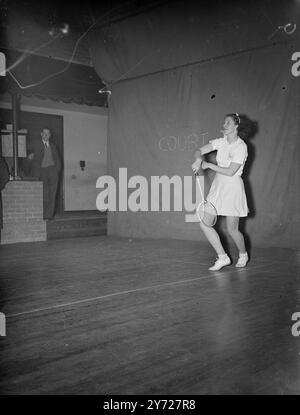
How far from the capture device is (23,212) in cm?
713

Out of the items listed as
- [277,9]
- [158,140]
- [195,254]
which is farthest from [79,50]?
[195,254]

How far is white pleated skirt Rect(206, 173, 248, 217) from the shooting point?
418 centimetres

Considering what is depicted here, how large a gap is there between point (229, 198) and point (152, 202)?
3.32 m

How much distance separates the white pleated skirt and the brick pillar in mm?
3823

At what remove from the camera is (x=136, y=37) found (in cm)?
720

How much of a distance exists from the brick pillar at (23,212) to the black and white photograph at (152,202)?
0.08ft

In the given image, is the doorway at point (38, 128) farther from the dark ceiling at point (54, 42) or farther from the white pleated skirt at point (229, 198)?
the white pleated skirt at point (229, 198)

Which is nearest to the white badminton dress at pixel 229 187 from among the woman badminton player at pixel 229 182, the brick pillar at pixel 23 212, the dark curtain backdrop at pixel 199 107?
the woman badminton player at pixel 229 182

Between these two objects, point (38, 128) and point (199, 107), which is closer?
point (199, 107)

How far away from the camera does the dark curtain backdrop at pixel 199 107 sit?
18.9 ft

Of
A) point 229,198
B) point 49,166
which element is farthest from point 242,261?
point 49,166

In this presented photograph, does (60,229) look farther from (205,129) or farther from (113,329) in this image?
(113,329)

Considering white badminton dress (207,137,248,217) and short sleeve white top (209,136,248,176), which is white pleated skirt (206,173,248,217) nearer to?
white badminton dress (207,137,248,217)

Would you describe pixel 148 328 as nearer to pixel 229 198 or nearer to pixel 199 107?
pixel 229 198
